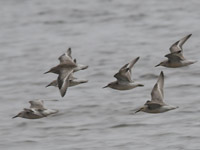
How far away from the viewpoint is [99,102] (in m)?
20.4

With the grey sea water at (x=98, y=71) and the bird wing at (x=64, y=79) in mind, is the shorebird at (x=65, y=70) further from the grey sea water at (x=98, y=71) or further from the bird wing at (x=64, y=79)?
the grey sea water at (x=98, y=71)

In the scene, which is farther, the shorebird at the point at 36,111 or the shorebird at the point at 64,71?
the shorebird at the point at 36,111

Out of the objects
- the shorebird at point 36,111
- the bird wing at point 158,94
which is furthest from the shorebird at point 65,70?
the bird wing at point 158,94

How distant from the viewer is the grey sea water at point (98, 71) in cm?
1747

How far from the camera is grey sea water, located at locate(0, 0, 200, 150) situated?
57.3 feet

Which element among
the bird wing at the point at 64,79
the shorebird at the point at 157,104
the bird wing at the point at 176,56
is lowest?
the shorebird at the point at 157,104

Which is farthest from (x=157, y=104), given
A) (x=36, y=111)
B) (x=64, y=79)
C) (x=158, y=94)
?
(x=36, y=111)

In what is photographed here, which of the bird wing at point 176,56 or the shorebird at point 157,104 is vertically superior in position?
the bird wing at point 176,56

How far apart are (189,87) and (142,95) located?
1349 millimetres

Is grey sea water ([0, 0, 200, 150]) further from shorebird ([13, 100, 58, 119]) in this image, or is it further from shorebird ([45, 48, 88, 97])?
shorebird ([45, 48, 88, 97])

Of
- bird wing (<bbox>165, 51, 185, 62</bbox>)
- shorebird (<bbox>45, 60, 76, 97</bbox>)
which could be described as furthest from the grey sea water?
shorebird (<bbox>45, 60, 76, 97</bbox>)

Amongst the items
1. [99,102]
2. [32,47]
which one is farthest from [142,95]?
[32,47]

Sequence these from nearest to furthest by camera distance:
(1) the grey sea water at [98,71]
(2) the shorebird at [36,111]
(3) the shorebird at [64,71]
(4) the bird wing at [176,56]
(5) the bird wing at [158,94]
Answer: (3) the shorebird at [64,71] < (2) the shorebird at [36,111] < (5) the bird wing at [158,94] < (4) the bird wing at [176,56] < (1) the grey sea water at [98,71]

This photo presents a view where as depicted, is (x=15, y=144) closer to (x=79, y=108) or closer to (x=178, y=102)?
(x=79, y=108)
